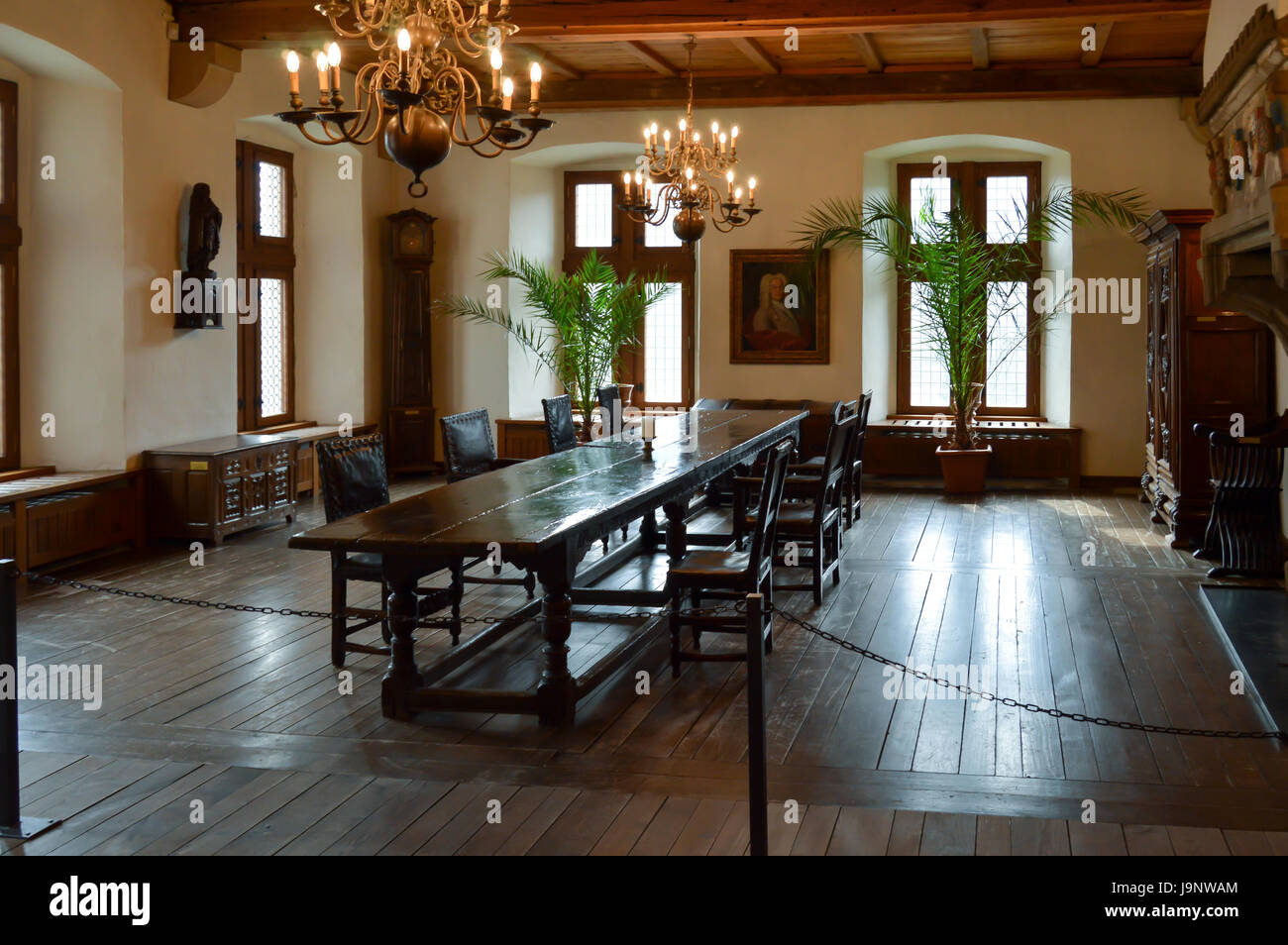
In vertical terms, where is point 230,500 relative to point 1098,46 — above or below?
below

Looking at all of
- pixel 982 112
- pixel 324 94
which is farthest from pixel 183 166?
pixel 982 112

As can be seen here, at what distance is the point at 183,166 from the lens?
9211mm

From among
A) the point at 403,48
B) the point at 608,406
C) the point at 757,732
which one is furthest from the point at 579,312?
the point at 757,732

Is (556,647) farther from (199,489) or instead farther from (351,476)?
(199,489)

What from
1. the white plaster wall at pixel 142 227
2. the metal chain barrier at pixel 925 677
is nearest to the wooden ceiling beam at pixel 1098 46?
the metal chain barrier at pixel 925 677

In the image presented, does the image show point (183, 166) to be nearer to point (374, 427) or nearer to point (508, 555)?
point (374, 427)

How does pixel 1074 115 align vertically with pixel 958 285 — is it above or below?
above

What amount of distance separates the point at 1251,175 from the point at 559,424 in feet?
15.1

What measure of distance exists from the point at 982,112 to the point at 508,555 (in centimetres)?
876

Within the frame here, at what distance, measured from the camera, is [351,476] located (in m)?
5.91

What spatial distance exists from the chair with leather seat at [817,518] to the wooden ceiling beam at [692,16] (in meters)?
2.70

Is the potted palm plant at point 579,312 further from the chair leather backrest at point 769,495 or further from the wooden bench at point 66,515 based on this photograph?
the chair leather backrest at point 769,495
